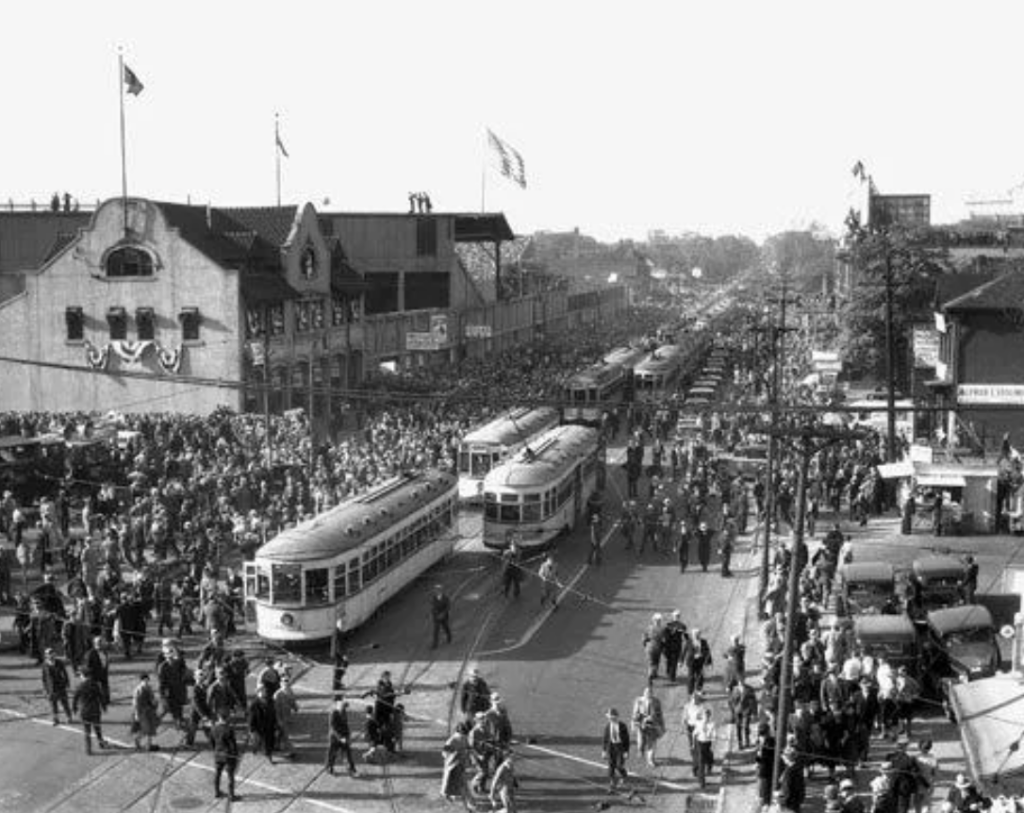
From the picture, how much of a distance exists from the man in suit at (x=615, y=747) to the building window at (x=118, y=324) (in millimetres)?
42791

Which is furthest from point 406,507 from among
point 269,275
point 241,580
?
point 269,275

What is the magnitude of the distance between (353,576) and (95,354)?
34328 mm

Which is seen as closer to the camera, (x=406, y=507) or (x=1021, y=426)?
(x=406, y=507)

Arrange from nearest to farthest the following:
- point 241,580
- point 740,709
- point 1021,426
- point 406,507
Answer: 1. point 740,709
2. point 241,580
3. point 406,507
4. point 1021,426

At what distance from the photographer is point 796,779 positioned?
64.0ft

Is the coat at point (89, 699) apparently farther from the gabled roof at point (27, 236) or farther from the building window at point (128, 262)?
the gabled roof at point (27, 236)

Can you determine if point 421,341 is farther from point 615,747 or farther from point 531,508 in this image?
point 615,747

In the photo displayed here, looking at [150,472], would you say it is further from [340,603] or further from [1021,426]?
[1021,426]

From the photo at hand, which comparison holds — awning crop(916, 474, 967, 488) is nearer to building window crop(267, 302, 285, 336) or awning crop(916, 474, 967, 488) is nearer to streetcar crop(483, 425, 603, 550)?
streetcar crop(483, 425, 603, 550)

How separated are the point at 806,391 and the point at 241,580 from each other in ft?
130

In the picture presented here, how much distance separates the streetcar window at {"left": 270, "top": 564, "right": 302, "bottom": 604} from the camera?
89.9 feet

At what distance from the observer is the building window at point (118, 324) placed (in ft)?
195

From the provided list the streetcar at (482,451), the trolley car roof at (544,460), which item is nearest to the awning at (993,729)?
the trolley car roof at (544,460)

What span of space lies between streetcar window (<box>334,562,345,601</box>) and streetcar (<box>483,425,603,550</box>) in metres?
8.84
